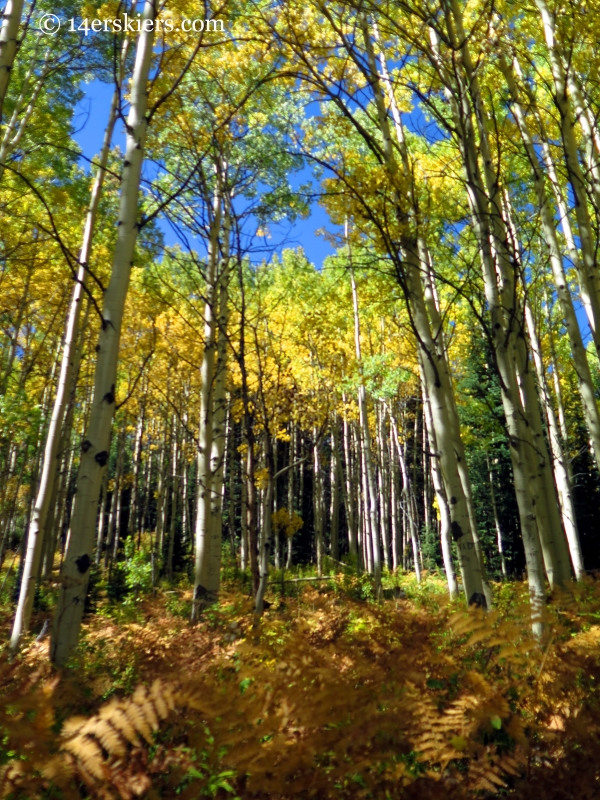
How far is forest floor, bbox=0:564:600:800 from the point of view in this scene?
1.48 meters

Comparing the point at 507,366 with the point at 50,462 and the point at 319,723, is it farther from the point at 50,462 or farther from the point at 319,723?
the point at 50,462

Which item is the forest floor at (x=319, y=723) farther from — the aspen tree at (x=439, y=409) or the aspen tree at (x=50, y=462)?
Result: the aspen tree at (x=50, y=462)

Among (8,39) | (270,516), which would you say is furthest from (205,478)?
(8,39)

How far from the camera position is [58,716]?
2172mm

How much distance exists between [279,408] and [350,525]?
12.3 ft

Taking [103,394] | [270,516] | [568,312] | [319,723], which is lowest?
[319,723]

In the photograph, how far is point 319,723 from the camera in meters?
1.72

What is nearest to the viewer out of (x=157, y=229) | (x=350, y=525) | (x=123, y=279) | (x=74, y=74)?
(x=123, y=279)

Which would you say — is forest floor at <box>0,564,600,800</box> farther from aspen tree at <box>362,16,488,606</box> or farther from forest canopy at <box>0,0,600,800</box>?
aspen tree at <box>362,16,488,606</box>

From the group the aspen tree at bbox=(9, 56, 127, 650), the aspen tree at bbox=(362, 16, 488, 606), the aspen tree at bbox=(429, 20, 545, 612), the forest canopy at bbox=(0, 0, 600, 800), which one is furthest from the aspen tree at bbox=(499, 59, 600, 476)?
the aspen tree at bbox=(9, 56, 127, 650)

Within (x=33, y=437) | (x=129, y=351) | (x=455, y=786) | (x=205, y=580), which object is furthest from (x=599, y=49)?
(x=129, y=351)

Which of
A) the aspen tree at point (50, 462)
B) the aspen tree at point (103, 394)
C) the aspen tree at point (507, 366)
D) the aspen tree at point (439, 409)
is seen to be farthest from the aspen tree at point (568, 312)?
the aspen tree at point (50, 462)

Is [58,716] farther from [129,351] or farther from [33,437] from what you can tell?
[129,351]

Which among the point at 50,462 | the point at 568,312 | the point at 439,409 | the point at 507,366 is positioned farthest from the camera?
the point at 568,312
